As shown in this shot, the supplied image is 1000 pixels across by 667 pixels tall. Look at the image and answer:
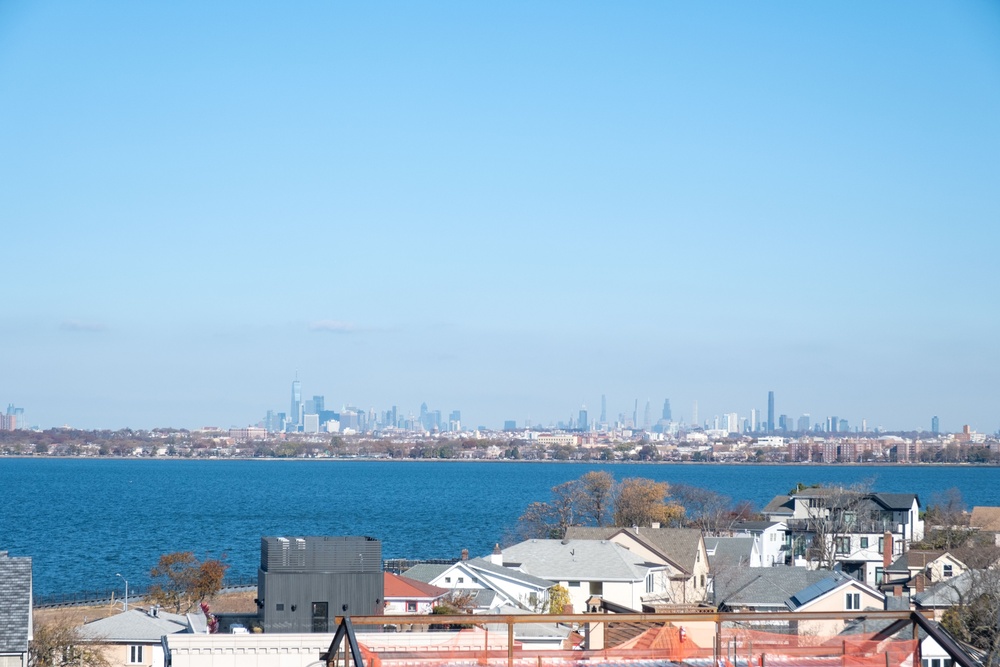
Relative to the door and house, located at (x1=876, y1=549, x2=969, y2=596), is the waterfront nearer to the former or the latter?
house, located at (x1=876, y1=549, x2=969, y2=596)

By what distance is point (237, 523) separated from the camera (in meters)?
113

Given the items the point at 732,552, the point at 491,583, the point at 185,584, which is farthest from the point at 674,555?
the point at 185,584

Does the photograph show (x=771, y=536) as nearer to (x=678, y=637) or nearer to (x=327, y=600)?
(x=327, y=600)

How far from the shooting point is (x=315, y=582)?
28.8 metres

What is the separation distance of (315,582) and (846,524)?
50213mm

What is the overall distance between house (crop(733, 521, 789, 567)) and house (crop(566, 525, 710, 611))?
14298 millimetres

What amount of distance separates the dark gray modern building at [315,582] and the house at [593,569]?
55.0 feet

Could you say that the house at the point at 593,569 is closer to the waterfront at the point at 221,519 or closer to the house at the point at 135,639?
the house at the point at 135,639

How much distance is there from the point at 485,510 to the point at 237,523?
3000 cm

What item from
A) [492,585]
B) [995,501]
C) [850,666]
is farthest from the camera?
[995,501]

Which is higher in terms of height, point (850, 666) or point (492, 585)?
point (850, 666)

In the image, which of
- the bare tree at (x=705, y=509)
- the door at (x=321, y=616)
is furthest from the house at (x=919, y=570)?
the door at (x=321, y=616)

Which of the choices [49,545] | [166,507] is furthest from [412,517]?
[49,545]

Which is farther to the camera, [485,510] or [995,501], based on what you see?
[995,501]
